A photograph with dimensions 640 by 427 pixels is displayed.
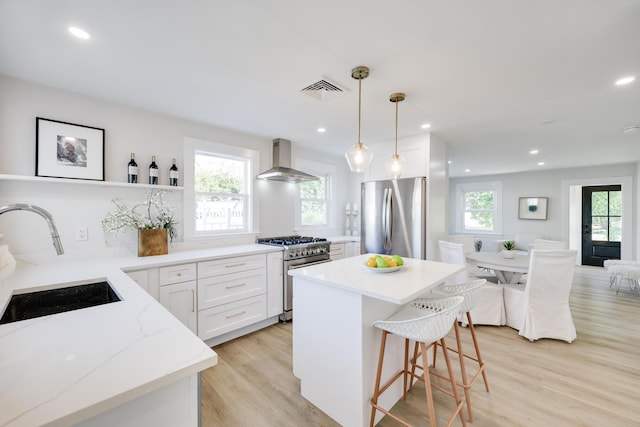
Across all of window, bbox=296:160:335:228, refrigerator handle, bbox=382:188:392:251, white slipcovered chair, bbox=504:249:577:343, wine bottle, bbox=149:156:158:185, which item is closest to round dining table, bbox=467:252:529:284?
white slipcovered chair, bbox=504:249:577:343

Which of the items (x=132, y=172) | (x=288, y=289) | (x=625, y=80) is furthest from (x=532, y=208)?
(x=132, y=172)

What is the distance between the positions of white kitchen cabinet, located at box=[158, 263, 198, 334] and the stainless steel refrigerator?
2453mm

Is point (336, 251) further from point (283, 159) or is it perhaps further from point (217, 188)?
point (217, 188)

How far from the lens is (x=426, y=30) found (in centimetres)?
157

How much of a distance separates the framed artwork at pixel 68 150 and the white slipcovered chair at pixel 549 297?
4333mm

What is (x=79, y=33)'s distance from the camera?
1.59m

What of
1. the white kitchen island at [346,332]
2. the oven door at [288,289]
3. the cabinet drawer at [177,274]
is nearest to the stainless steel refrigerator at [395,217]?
the oven door at [288,289]

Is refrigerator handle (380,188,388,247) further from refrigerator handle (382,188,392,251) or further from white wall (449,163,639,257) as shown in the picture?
white wall (449,163,639,257)

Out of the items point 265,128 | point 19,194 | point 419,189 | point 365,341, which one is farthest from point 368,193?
point 19,194

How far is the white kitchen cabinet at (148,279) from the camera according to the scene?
2.20 metres

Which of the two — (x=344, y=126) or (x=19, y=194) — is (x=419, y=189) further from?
(x=19, y=194)

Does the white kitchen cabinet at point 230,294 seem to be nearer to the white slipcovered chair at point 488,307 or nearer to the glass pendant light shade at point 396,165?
the glass pendant light shade at point 396,165

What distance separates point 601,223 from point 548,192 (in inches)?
47.6

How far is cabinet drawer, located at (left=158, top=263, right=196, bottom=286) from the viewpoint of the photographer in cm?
235
